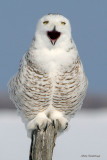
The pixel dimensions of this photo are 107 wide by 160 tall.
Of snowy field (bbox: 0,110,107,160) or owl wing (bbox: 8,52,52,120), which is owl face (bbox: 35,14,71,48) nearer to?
owl wing (bbox: 8,52,52,120)

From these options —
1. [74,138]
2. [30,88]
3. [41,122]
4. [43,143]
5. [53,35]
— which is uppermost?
[74,138]

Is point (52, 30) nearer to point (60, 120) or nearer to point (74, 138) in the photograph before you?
point (60, 120)

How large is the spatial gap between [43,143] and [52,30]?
1.22 m

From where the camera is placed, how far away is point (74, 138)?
68.9 ft

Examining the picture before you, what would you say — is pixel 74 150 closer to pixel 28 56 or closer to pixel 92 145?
pixel 92 145

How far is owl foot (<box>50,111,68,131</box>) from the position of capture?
20.2ft

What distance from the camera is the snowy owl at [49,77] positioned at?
5703 millimetres

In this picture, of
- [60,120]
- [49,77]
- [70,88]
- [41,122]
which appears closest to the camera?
[49,77]

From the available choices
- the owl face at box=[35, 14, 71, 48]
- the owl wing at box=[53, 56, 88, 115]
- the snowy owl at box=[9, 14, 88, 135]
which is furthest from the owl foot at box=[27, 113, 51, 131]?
the owl face at box=[35, 14, 71, 48]

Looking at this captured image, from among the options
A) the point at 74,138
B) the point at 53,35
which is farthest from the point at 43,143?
the point at 74,138

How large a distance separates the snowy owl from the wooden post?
0.06m

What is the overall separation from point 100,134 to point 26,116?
16.6 m

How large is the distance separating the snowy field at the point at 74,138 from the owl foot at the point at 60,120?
10.8 metres

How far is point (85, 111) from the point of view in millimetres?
16594
